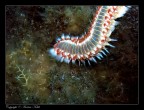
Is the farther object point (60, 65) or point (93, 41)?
point (60, 65)

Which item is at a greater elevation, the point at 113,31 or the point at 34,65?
the point at 113,31

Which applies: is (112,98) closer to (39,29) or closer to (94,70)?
(94,70)

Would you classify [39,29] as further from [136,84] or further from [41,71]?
[136,84]

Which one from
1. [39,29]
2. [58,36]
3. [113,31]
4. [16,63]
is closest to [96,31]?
[113,31]

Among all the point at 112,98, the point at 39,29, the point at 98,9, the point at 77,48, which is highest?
the point at 98,9

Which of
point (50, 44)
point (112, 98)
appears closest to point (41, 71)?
point (50, 44)

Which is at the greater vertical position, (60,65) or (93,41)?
(93,41)
